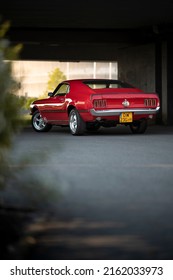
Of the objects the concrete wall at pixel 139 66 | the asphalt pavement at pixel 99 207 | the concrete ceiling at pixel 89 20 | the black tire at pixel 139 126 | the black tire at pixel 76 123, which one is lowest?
the black tire at pixel 139 126

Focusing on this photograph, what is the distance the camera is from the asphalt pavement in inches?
203

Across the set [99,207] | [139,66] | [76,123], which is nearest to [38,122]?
[76,123]

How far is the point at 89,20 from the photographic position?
75.1ft

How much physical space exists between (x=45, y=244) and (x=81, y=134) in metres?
12.7

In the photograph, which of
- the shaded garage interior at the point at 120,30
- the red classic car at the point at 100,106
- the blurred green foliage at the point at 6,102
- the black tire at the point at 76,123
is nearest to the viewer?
the blurred green foliage at the point at 6,102

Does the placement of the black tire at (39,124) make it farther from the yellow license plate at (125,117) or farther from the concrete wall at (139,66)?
the concrete wall at (139,66)

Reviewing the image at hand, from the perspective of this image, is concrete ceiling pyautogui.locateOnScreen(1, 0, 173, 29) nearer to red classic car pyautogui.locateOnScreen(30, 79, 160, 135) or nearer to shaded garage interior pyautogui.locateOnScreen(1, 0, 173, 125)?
shaded garage interior pyautogui.locateOnScreen(1, 0, 173, 125)

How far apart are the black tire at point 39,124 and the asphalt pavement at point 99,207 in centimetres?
849

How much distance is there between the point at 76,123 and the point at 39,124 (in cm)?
266

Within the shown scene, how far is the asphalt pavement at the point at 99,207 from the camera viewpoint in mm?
5164

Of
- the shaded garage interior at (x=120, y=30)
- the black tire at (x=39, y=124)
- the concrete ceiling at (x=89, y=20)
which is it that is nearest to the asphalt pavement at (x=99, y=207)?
the black tire at (x=39, y=124)

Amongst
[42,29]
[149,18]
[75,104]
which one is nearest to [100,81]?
[75,104]

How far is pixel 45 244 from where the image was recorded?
530 centimetres
